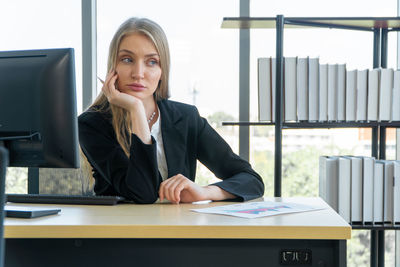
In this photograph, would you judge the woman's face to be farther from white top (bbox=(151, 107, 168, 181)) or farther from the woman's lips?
white top (bbox=(151, 107, 168, 181))

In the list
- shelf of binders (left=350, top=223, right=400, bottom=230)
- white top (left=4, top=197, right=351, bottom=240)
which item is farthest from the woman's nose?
shelf of binders (left=350, top=223, right=400, bottom=230)

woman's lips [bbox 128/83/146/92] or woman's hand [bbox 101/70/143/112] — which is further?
woman's lips [bbox 128/83/146/92]

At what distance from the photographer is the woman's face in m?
1.86

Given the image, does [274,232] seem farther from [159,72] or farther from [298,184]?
[298,184]

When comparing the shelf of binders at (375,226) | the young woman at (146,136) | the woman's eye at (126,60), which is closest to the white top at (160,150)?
the young woman at (146,136)

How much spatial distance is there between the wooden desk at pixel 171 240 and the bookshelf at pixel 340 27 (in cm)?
118

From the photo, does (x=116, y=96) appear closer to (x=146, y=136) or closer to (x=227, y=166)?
(x=146, y=136)

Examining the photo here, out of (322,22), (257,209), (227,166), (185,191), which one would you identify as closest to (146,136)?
(185,191)

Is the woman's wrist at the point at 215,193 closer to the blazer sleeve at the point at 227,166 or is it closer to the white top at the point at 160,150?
the blazer sleeve at the point at 227,166

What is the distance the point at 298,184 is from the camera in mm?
2824

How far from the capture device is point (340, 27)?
2.53m

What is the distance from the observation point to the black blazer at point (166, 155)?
1580mm

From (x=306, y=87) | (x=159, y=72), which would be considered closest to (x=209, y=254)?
(x=159, y=72)

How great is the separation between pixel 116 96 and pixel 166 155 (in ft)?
0.98
